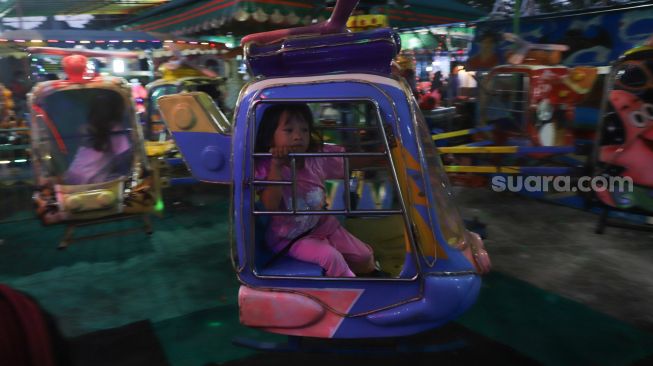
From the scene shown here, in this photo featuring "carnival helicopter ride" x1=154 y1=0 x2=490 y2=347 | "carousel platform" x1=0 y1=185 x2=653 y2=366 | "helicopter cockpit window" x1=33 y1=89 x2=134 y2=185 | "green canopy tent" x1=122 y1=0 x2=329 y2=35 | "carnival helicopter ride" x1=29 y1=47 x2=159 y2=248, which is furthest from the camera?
"green canopy tent" x1=122 y1=0 x2=329 y2=35

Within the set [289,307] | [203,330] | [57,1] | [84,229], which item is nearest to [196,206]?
[84,229]

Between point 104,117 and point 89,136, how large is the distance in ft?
0.82

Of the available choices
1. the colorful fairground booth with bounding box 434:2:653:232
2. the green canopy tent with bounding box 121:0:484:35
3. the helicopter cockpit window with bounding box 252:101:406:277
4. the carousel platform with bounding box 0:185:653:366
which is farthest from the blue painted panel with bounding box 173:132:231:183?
the colorful fairground booth with bounding box 434:2:653:232

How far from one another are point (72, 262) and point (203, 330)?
1701 mm

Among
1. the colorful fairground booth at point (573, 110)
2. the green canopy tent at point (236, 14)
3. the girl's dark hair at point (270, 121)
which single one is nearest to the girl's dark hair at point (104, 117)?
the green canopy tent at point (236, 14)

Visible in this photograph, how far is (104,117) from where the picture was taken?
15.8 ft

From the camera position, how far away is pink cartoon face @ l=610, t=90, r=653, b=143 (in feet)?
12.1

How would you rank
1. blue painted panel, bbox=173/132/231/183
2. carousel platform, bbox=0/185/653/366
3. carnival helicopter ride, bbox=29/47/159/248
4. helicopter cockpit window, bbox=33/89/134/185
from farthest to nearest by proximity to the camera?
helicopter cockpit window, bbox=33/89/134/185
carnival helicopter ride, bbox=29/47/159/248
carousel platform, bbox=0/185/653/366
blue painted panel, bbox=173/132/231/183

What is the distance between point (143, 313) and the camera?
2805 millimetres

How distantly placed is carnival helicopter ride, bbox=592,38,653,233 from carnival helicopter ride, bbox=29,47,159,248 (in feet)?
12.9

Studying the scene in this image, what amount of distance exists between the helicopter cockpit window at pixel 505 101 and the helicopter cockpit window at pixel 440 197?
355 cm

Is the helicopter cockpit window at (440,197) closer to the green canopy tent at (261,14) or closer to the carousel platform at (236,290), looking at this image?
the carousel platform at (236,290)

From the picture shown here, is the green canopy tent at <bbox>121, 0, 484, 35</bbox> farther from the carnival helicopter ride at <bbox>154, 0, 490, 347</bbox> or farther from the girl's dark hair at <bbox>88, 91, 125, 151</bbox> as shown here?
the carnival helicopter ride at <bbox>154, 0, 490, 347</bbox>

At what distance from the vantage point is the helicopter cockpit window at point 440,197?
75.2 inches
